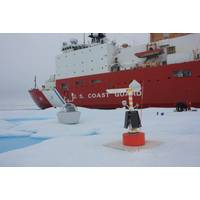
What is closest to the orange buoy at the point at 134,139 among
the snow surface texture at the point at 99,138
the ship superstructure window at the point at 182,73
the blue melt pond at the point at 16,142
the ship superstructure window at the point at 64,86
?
the snow surface texture at the point at 99,138

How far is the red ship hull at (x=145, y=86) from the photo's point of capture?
4652mm

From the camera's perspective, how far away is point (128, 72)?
232 inches

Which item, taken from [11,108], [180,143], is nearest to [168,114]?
[180,143]

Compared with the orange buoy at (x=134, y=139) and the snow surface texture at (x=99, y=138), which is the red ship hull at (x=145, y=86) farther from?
the orange buoy at (x=134, y=139)

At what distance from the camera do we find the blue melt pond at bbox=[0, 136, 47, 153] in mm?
3249

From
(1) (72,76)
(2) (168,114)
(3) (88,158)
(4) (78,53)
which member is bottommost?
(3) (88,158)

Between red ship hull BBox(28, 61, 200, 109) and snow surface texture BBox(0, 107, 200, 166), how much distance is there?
349 millimetres

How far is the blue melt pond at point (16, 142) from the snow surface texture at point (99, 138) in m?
0.07

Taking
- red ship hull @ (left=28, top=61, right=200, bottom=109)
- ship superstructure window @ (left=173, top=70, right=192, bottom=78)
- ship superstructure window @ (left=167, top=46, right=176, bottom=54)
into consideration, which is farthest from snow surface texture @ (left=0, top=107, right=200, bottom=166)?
ship superstructure window @ (left=167, top=46, right=176, bottom=54)

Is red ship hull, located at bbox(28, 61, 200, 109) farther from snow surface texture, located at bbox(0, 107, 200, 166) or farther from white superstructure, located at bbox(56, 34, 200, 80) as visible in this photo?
snow surface texture, located at bbox(0, 107, 200, 166)

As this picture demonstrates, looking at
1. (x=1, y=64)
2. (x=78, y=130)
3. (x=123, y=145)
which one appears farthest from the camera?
(x=78, y=130)

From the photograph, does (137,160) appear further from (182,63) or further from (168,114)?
(182,63)

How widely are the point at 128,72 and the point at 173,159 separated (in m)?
3.42

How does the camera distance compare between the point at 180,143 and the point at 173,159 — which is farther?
the point at 180,143
